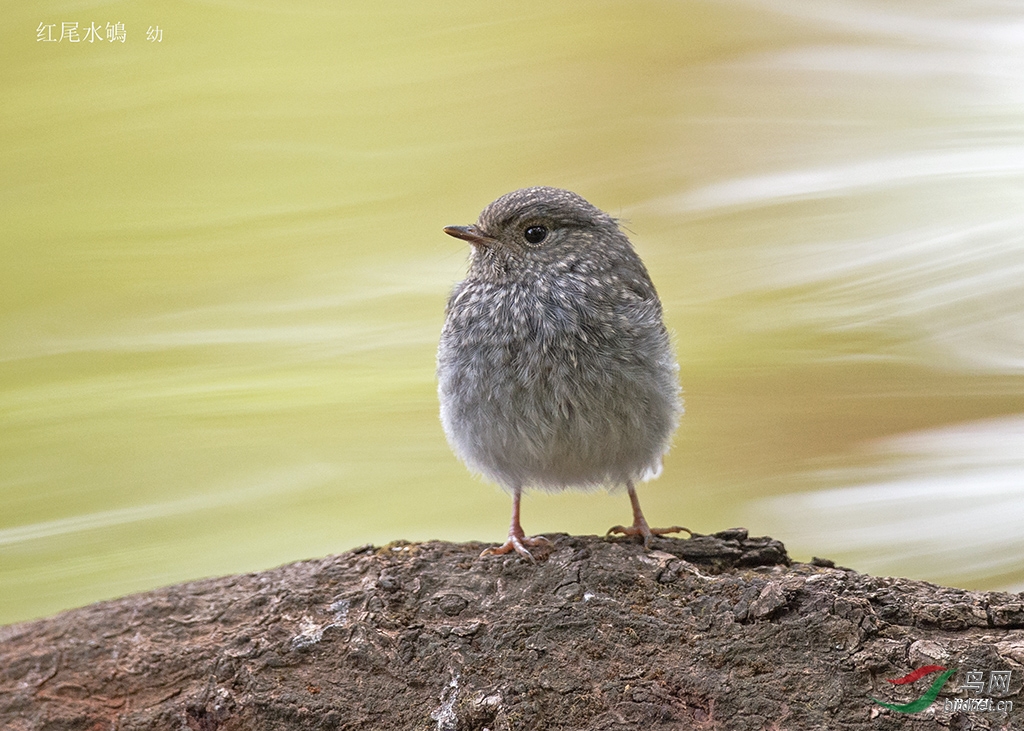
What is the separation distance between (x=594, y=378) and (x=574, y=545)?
22.5 inches

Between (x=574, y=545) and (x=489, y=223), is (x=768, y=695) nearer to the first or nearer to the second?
(x=574, y=545)

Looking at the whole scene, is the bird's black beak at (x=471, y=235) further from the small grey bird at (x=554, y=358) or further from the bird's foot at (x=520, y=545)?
the bird's foot at (x=520, y=545)

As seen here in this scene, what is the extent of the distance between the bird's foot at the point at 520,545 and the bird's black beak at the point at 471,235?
1079 mm

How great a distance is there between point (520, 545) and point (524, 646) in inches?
19.6

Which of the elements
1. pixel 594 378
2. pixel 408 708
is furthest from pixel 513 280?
pixel 408 708

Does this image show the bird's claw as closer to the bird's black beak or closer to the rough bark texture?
the rough bark texture

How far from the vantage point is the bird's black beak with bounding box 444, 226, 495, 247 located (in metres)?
3.46

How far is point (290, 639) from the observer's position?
2896mm

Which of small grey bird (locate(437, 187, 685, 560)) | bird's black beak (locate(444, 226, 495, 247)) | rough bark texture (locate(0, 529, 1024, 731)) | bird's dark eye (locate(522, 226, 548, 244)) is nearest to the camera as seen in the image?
rough bark texture (locate(0, 529, 1024, 731))

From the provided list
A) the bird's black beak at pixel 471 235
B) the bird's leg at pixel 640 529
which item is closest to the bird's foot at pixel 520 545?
the bird's leg at pixel 640 529

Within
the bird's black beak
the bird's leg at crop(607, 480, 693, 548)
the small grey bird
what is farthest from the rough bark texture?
the bird's black beak

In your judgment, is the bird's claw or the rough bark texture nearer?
the rough bark texture

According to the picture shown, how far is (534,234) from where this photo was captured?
11.7 feet

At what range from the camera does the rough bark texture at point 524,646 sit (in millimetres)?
2529
